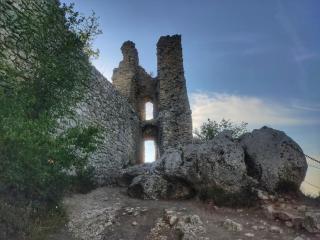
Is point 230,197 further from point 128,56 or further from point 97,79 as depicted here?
point 128,56

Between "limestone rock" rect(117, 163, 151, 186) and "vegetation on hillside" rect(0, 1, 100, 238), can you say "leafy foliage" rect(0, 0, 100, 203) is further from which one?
"limestone rock" rect(117, 163, 151, 186)

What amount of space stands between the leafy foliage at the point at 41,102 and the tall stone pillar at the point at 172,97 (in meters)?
9.48

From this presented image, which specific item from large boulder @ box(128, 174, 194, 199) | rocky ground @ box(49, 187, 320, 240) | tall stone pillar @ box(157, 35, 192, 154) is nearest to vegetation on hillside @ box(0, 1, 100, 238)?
rocky ground @ box(49, 187, 320, 240)

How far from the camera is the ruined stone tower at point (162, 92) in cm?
1822

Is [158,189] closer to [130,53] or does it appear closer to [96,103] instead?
[96,103]

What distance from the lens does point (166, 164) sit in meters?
10.3

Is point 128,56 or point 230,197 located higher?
point 128,56

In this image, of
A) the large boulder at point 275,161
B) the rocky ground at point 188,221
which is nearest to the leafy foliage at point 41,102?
the rocky ground at point 188,221

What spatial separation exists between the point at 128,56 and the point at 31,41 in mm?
14080

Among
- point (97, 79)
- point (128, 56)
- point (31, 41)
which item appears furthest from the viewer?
point (128, 56)

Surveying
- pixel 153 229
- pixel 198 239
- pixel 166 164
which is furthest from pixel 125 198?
pixel 198 239

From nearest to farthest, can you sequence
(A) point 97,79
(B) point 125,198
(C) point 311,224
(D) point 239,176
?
(C) point 311,224
(D) point 239,176
(B) point 125,198
(A) point 97,79

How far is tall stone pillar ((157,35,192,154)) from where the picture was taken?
18094mm

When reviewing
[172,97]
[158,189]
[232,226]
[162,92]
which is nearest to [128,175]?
[158,189]
